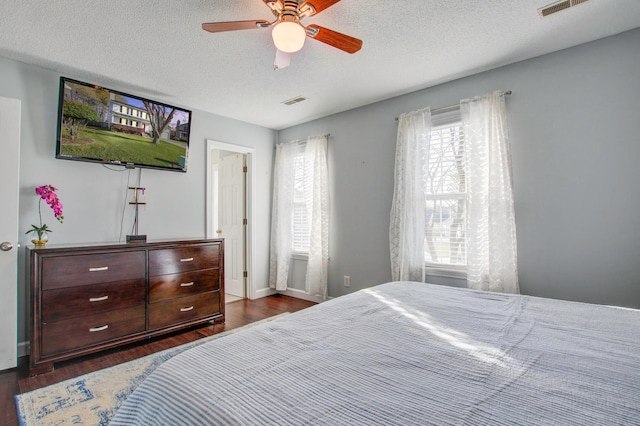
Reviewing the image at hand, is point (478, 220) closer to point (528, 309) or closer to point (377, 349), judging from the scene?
point (528, 309)

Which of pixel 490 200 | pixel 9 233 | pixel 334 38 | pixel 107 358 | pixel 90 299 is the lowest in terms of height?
pixel 107 358

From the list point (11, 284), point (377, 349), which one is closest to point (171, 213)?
point (11, 284)

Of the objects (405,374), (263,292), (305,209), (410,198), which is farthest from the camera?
(263,292)

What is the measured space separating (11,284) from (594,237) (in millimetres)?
4555

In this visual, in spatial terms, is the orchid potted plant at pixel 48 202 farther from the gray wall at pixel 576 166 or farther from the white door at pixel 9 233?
the gray wall at pixel 576 166

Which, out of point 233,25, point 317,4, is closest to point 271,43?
point 233,25

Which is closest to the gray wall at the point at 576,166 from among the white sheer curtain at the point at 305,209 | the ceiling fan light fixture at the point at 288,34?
the white sheer curtain at the point at 305,209

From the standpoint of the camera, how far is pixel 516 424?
0.71 metres

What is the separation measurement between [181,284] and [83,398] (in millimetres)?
1274

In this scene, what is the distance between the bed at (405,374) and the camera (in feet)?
2.48

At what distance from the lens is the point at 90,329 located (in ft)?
8.46

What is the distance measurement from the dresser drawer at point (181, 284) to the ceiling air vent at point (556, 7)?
11.9 feet

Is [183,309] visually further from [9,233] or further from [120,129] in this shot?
[120,129]

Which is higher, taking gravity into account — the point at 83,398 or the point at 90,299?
the point at 90,299
